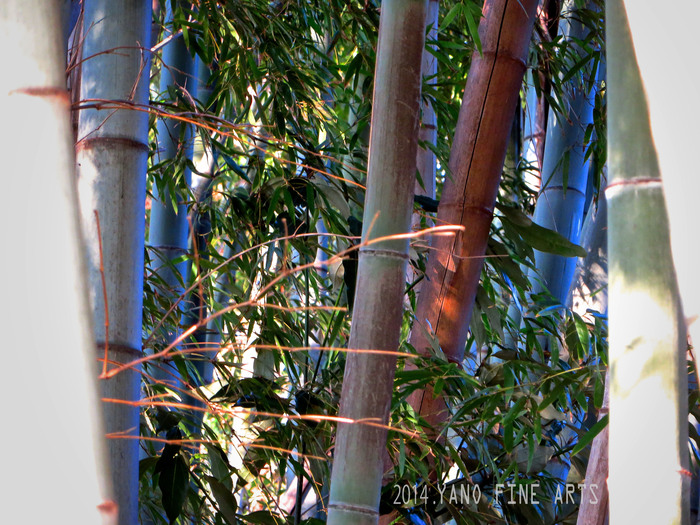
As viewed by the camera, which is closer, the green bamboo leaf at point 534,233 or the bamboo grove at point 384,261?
the bamboo grove at point 384,261

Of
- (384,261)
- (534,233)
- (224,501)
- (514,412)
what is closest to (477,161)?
(534,233)

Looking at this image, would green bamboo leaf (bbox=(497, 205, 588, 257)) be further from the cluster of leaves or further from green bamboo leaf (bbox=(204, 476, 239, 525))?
green bamboo leaf (bbox=(204, 476, 239, 525))

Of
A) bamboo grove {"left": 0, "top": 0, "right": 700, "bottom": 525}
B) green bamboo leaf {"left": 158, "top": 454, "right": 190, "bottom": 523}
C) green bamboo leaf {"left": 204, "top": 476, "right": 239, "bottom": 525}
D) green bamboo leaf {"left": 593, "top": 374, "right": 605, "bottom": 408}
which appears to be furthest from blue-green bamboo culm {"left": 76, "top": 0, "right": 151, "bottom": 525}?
green bamboo leaf {"left": 593, "top": 374, "right": 605, "bottom": 408}

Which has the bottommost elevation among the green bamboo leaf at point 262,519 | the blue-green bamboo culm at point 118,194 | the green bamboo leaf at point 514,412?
the green bamboo leaf at point 262,519

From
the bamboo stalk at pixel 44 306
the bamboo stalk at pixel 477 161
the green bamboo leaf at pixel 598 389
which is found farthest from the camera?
the bamboo stalk at pixel 477 161

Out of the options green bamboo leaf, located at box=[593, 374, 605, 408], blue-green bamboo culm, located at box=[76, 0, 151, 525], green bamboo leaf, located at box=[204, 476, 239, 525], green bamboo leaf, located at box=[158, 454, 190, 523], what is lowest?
green bamboo leaf, located at box=[204, 476, 239, 525]

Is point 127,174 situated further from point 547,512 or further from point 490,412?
point 547,512

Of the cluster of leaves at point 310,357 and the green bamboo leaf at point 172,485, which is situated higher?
the cluster of leaves at point 310,357

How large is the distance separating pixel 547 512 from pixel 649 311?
1066 millimetres

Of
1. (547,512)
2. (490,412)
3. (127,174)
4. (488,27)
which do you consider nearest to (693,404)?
(490,412)

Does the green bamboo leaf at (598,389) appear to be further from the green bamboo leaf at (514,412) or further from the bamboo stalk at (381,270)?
the bamboo stalk at (381,270)

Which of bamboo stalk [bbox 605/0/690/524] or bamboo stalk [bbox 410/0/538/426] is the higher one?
bamboo stalk [bbox 410/0/538/426]

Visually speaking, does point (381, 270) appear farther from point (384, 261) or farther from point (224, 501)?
point (224, 501)

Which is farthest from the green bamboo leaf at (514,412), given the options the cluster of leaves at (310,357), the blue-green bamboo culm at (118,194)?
the blue-green bamboo culm at (118,194)
